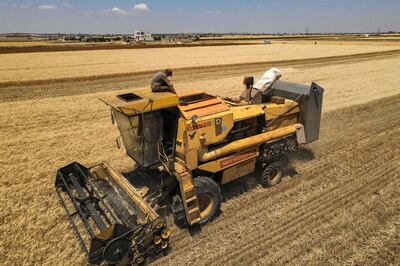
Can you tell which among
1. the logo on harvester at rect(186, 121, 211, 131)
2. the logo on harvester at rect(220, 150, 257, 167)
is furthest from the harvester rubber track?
the logo on harvester at rect(220, 150, 257, 167)

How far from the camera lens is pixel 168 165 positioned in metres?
5.48

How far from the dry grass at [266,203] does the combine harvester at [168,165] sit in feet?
1.36

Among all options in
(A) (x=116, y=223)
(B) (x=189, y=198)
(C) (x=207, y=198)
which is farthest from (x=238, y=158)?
(A) (x=116, y=223)

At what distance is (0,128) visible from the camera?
434 inches

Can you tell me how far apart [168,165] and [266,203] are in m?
2.30

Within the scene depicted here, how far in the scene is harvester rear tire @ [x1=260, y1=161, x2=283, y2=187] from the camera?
679 cm

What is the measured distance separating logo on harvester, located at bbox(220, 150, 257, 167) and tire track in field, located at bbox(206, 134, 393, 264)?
4.51ft

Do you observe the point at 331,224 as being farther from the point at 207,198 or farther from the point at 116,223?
the point at 116,223

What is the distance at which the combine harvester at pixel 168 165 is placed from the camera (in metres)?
4.80

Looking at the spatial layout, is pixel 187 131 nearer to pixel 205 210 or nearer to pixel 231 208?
pixel 205 210

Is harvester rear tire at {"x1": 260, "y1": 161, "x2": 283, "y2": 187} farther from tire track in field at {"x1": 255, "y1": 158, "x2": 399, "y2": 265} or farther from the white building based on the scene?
the white building

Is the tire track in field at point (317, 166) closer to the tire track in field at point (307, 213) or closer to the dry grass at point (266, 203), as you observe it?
the dry grass at point (266, 203)

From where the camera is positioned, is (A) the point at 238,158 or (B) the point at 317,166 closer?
(A) the point at 238,158

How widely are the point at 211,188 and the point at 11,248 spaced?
3.62 metres
